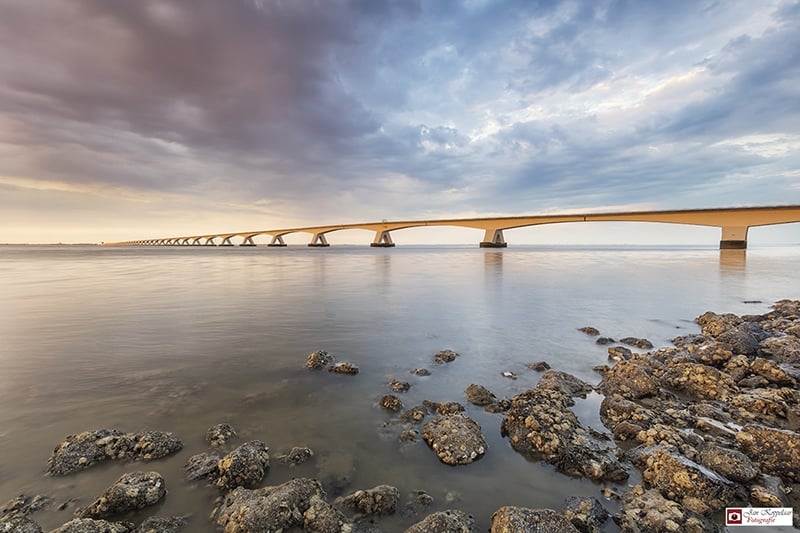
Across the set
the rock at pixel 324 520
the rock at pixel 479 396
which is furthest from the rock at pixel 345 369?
the rock at pixel 324 520

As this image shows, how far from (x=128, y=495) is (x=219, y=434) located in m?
1.02

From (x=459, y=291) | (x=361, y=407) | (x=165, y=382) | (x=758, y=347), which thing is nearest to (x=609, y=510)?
(x=361, y=407)

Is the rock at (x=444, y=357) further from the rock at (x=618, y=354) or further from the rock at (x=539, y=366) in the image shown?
the rock at (x=618, y=354)

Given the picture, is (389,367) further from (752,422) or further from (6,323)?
(6,323)

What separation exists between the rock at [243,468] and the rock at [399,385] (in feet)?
7.43

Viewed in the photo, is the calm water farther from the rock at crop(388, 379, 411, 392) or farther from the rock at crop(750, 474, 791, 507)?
the rock at crop(750, 474, 791, 507)

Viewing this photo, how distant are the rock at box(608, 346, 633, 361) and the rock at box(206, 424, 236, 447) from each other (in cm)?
693

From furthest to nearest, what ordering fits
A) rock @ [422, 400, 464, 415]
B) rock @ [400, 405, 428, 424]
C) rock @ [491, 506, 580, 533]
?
1. rock @ [422, 400, 464, 415]
2. rock @ [400, 405, 428, 424]
3. rock @ [491, 506, 580, 533]

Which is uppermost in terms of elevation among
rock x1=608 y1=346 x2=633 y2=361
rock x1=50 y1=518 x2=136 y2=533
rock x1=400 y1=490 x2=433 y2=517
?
rock x1=50 y1=518 x2=136 y2=533

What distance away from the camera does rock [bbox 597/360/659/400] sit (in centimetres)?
491

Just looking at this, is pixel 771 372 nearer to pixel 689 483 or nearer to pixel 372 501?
pixel 689 483

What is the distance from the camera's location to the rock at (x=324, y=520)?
2.50m

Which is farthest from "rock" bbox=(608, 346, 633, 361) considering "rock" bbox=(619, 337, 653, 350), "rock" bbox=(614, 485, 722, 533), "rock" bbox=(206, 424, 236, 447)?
"rock" bbox=(206, 424, 236, 447)

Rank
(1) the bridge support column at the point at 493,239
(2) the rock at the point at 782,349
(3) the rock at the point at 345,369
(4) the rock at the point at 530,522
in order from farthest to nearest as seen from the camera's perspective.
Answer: (1) the bridge support column at the point at 493,239
(2) the rock at the point at 782,349
(3) the rock at the point at 345,369
(4) the rock at the point at 530,522
